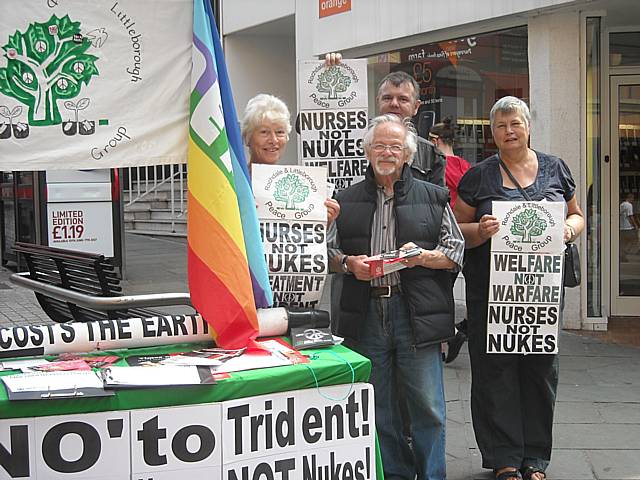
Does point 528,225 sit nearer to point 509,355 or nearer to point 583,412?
point 509,355

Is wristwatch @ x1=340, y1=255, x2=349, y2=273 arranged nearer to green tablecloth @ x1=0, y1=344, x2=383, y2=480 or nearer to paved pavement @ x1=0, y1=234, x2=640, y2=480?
green tablecloth @ x1=0, y1=344, x2=383, y2=480

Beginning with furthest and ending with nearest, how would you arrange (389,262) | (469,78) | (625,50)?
(469,78) < (625,50) < (389,262)

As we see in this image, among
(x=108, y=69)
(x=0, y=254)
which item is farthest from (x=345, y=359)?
(x=0, y=254)

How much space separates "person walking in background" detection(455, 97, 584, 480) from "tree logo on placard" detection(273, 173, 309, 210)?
1.05 meters

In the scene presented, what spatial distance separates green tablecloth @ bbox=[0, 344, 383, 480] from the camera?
3037mm

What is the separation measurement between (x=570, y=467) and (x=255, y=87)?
11087 mm

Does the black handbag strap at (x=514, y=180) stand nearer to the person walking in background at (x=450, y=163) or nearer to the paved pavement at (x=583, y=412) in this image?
the person walking in background at (x=450, y=163)

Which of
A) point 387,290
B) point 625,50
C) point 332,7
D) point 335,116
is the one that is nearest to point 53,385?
point 387,290

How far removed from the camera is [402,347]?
4445mm

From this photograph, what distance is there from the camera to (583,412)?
6266 millimetres

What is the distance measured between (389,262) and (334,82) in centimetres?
167

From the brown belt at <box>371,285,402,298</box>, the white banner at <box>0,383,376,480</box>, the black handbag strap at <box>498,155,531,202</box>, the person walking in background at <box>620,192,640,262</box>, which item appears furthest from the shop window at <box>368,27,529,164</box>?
the white banner at <box>0,383,376,480</box>

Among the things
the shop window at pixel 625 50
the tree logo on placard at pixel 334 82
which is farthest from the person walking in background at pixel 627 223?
the tree logo on placard at pixel 334 82

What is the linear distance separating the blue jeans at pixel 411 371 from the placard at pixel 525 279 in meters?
0.43
